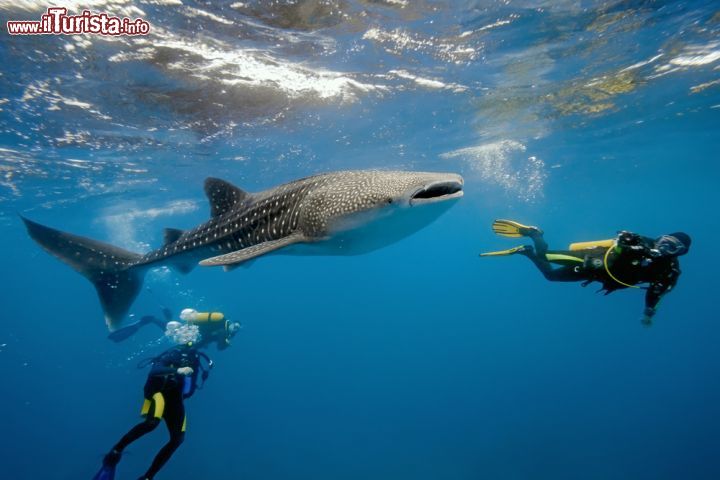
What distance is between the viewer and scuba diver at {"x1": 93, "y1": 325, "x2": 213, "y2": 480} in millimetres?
5906

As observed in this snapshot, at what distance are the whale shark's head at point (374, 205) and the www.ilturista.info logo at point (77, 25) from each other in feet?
21.4

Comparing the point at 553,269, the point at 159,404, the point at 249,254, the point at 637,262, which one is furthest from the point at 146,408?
the point at 637,262

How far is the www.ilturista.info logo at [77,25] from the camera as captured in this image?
7.24 meters

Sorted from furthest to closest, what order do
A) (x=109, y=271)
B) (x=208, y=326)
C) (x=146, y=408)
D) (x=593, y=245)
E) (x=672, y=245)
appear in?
(x=208, y=326)
(x=593, y=245)
(x=146, y=408)
(x=109, y=271)
(x=672, y=245)

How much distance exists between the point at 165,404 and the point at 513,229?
7485 millimetres

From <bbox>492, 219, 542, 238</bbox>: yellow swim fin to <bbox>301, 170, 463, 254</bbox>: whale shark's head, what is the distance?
161 inches

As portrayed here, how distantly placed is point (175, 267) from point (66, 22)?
220 inches

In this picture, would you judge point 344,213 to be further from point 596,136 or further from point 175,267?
point 596,136

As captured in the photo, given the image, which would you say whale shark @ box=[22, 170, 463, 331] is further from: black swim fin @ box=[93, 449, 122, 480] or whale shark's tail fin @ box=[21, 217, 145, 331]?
black swim fin @ box=[93, 449, 122, 480]

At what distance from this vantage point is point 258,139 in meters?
16.5

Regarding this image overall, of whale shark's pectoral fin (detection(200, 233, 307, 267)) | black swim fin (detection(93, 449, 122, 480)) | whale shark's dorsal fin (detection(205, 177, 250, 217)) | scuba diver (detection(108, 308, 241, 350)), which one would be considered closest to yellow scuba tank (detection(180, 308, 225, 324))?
scuba diver (detection(108, 308, 241, 350))

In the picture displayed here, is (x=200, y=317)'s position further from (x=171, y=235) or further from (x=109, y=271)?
(x=171, y=235)

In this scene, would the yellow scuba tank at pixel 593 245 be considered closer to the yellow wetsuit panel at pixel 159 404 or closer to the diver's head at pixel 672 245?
the diver's head at pixel 672 245

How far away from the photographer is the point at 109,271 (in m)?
6.13
